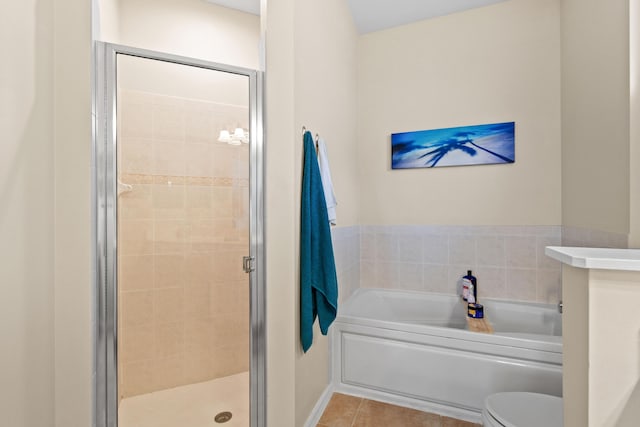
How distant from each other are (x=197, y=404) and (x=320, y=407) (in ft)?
2.51

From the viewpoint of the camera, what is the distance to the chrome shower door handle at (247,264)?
1446 millimetres

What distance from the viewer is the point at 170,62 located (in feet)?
4.34

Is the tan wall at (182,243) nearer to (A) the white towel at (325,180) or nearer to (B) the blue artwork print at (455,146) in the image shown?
(A) the white towel at (325,180)

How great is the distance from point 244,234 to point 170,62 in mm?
858

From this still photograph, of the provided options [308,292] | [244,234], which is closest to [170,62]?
[244,234]

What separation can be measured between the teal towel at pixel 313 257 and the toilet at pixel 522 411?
31.8 inches

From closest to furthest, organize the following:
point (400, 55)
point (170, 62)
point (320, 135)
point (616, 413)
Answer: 1. point (616, 413)
2. point (170, 62)
3. point (320, 135)
4. point (400, 55)

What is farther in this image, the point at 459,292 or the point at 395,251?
the point at 395,251

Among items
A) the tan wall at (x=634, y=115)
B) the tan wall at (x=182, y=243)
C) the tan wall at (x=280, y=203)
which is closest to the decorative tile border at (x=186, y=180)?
the tan wall at (x=182, y=243)

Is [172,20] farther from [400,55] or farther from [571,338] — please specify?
[571,338]

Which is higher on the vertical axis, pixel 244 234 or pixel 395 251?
pixel 244 234

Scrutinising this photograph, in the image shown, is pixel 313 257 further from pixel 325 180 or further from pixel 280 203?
pixel 325 180

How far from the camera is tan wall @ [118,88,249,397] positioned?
4.22ft

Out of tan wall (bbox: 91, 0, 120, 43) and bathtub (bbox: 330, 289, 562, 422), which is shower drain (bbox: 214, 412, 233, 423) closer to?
bathtub (bbox: 330, 289, 562, 422)
